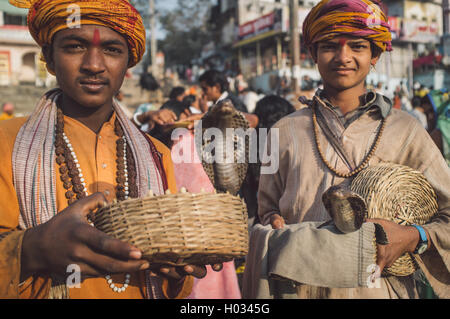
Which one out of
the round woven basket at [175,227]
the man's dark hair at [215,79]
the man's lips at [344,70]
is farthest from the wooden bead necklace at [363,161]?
the man's dark hair at [215,79]

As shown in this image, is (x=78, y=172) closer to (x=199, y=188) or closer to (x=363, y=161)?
(x=363, y=161)

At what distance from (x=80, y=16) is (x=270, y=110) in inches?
147

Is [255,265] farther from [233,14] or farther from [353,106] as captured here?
[233,14]

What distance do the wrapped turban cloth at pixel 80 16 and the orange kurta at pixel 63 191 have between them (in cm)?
Answer: 41

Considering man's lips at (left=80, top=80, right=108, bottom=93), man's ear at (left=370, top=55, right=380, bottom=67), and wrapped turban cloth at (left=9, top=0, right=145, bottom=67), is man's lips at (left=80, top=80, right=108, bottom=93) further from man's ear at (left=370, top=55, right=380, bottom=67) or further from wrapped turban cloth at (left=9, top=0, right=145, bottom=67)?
man's ear at (left=370, top=55, right=380, bottom=67)

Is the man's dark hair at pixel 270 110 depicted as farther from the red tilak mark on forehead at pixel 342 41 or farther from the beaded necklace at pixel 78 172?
the beaded necklace at pixel 78 172

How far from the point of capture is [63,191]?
2.11 m

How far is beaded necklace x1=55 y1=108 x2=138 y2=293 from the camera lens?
2102 millimetres

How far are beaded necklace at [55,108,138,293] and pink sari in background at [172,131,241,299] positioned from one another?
1995 millimetres

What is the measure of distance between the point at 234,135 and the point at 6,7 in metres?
35.4

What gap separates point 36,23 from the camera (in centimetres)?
214

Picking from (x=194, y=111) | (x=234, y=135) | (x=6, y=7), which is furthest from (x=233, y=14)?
(x=234, y=135)

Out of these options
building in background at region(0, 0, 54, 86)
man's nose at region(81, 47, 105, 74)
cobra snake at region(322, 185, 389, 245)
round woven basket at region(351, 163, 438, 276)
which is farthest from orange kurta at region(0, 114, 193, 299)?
building in background at region(0, 0, 54, 86)

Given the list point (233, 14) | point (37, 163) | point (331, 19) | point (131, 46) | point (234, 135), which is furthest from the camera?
point (233, 14)
